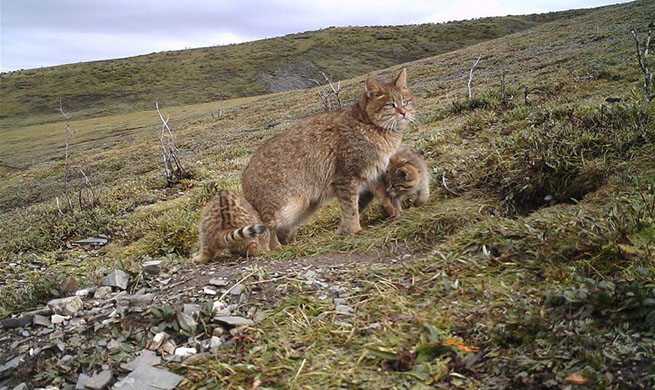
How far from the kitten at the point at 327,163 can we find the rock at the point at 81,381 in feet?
11.5

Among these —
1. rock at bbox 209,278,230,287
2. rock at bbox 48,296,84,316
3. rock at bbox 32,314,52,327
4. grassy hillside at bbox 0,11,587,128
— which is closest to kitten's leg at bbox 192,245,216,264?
rock at bbox 209,278,230,287

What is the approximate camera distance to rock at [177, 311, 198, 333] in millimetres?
3900

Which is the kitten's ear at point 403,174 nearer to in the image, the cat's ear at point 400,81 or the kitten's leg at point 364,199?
the kitten's leg at point 364,199

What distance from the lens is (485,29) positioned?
116688 mm

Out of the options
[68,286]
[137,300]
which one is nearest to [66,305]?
[68,286]

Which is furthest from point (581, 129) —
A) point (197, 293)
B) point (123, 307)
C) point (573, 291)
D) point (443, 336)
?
point (123, 307)

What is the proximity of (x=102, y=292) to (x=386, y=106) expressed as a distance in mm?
4537

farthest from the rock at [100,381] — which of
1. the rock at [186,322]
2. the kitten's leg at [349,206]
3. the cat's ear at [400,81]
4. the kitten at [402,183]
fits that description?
the cat's ear at [400,81]

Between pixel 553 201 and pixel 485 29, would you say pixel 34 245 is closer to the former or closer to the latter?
pixel 553 201

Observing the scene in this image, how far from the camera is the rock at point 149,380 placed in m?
3.31

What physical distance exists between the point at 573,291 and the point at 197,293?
3.14m

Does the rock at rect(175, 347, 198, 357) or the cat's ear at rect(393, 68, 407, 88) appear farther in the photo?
the cat's ear at rect(393, 68, 407, 88)

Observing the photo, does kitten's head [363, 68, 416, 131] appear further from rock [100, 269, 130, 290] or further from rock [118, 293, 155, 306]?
rock [118, 293, 155, 306]

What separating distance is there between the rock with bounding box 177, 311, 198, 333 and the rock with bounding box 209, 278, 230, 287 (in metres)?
0.68
